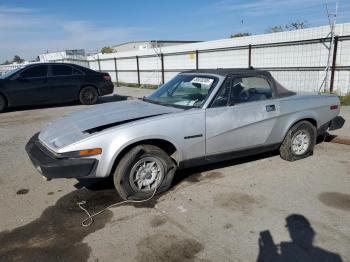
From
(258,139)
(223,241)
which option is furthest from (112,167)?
(258,139)

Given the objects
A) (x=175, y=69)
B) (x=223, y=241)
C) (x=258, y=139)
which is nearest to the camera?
(x=223, y=241)

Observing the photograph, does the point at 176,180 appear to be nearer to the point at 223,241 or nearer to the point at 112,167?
the point at 112,167

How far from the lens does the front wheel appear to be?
11.8ft

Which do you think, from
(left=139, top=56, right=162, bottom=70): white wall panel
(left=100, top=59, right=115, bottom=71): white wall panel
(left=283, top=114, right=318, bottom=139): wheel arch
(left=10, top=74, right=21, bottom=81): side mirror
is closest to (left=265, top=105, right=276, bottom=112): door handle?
(left=283, top=114, right=318, bottom=139): wheel arch

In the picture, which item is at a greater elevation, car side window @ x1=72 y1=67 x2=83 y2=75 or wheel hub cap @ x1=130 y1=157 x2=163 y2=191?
car side window @ x1=72 y1=67 x2=83 y2=75

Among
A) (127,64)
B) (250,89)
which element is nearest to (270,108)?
(250,89)

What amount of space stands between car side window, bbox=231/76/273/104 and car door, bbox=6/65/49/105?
849 cm

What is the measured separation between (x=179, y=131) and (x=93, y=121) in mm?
1067

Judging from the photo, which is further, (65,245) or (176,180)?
(176,180)

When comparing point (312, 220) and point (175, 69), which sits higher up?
point (175, 69)

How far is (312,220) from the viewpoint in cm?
327

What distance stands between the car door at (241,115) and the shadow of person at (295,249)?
4.64 feet

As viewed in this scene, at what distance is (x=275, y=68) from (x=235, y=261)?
10.5 m

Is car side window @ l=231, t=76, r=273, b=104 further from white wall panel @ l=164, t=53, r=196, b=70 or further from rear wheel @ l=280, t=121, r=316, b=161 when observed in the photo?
white wall panel @ l=164, t=53, r=196, b=70
